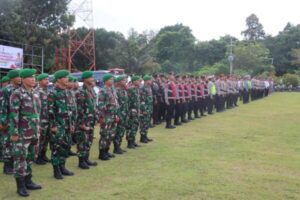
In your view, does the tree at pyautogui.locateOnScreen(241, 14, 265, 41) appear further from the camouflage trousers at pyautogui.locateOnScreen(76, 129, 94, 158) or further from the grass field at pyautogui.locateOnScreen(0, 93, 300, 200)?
the camouflage trousers at pyautogui.locateOnScreen(76, 129, 94, 158)

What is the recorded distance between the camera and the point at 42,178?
6.85 metres

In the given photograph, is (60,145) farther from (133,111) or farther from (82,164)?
(133,111)

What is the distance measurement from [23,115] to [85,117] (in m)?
1.63

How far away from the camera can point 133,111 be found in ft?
31.4

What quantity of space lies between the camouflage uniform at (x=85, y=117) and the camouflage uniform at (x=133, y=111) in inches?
84.2

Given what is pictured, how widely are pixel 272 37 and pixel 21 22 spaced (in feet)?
176

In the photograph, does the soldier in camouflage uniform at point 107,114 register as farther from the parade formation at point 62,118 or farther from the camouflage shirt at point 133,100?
the camouflage shirt at point 133,100

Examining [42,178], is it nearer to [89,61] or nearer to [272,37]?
[89,61]

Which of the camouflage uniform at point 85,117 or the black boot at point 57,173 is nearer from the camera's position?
the black boot at point 57,173

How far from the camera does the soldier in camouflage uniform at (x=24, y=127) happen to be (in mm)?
5719

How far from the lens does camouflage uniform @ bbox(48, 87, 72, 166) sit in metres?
6.59

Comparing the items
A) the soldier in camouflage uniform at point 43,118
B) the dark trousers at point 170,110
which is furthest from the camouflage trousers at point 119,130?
the dark trousers at point 170,110

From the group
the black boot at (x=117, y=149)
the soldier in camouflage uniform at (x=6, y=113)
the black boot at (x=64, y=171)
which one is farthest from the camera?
the black boot at (x=117, y=149)

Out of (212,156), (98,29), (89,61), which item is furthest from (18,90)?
(98,29)
